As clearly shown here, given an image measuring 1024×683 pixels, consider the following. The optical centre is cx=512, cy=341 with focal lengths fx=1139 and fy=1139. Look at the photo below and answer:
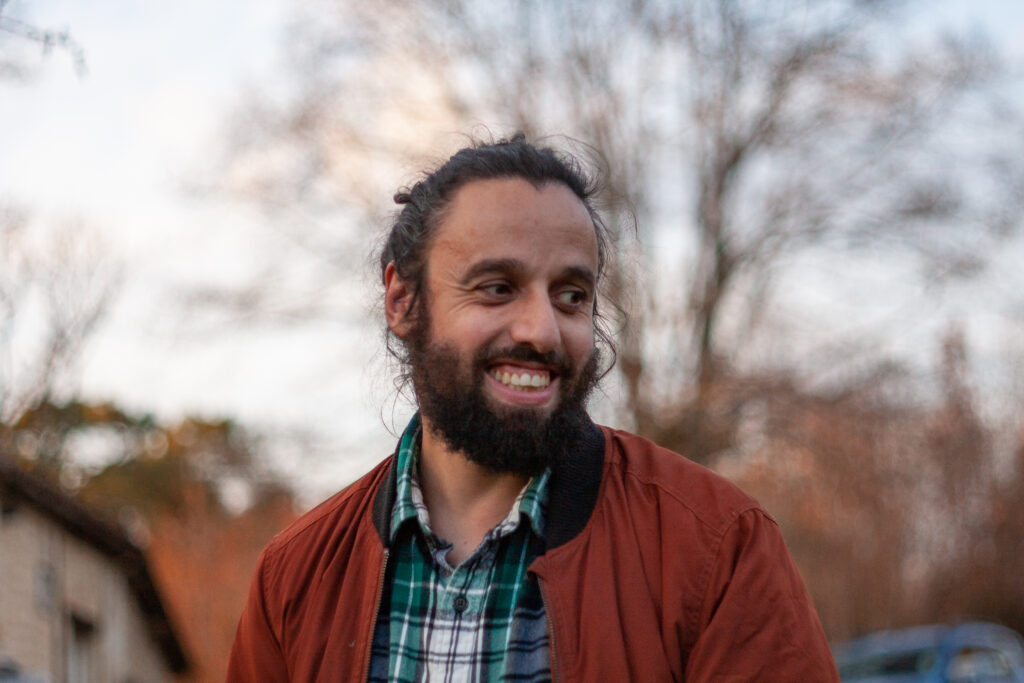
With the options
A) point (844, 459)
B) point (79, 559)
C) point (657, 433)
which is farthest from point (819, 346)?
point (79, 559)

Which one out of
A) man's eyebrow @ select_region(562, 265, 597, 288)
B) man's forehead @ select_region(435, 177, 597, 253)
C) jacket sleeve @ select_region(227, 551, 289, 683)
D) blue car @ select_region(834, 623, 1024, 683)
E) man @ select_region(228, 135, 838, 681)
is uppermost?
man's forehead @ select_region(435, 177, 597, 253)

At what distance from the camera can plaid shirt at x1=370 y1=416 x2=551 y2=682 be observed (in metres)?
2.28

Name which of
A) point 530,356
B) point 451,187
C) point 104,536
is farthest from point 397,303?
point 104,536

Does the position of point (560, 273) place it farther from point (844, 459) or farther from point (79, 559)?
point (79, 559)

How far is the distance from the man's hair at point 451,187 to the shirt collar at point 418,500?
0.31m

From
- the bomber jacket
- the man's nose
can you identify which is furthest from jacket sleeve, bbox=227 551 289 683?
the man's nose

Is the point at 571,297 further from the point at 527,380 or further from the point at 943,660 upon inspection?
the point at 943,660

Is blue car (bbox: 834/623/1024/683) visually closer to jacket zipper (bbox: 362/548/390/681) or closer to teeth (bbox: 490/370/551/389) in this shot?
teeth (bbox: 490/370/551/389)

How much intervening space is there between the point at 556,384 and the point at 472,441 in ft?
0.76

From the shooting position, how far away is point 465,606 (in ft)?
7.83

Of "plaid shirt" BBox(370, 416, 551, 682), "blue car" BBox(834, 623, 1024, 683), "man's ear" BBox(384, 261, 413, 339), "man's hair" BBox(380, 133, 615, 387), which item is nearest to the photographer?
"plaid shirt" BBox(370, 416, 551, 682)

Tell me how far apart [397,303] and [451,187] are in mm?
345

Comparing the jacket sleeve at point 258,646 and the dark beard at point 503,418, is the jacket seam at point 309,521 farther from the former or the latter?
the dark beard at point 503,418

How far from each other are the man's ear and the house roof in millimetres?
13011
